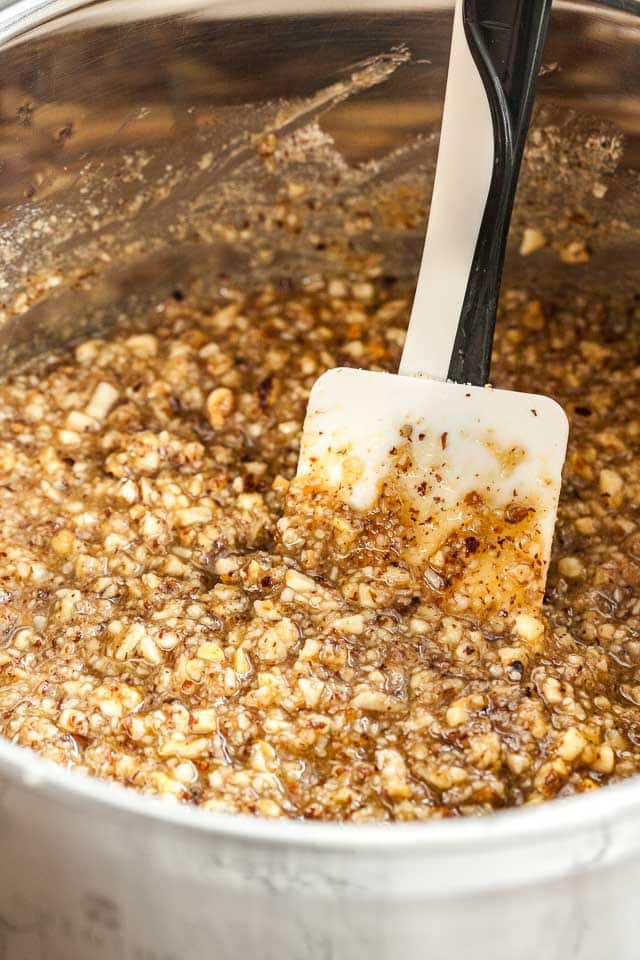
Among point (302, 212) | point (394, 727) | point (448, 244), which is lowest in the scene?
point (394, 727)

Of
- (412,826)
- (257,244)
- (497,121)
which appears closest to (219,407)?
(257,244)

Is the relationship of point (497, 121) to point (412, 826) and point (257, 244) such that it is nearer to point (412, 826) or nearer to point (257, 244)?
point (257, 244)

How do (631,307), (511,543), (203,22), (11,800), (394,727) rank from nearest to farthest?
(11,800), (394,727), (511,543), (203,22), (631,307)

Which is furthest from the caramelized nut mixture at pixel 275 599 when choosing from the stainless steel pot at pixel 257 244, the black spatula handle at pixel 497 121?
the black spatula handle at pixel 497 121

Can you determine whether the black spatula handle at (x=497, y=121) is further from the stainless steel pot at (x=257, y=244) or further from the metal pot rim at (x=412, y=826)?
the metal pot rim at (x=412, y=826)

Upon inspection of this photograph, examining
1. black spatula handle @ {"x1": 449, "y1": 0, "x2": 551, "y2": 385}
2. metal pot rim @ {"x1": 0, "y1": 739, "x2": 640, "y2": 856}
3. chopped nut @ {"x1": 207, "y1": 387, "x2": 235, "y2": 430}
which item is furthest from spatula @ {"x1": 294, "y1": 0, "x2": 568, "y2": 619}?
metal pot rim @ {"x1": 0, "y1": 739, "x2": 640, "y2": 856}

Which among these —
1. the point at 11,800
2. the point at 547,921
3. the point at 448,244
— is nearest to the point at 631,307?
the point at 448,244

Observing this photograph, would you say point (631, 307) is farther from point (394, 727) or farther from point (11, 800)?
point (11, 800)
